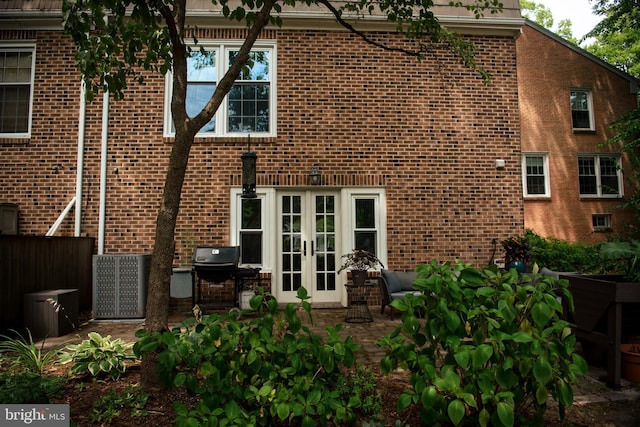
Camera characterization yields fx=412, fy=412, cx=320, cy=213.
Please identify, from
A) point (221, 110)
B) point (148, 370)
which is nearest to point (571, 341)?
point (148, 370)

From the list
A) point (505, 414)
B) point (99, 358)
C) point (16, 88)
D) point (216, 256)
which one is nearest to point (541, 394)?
point (505, 414)

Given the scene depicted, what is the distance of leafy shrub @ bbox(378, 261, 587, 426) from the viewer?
2.07 m

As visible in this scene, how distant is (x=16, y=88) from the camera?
7.29 metres

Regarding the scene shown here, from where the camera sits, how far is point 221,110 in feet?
23.9

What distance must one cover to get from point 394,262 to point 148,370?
5.01 metres

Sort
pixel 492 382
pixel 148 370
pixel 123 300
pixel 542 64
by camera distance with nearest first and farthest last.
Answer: pixel 492 382
pixel 148 370
pixel 123 300
pixel 542 64

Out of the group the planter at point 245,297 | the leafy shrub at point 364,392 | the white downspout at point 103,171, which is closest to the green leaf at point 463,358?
the leafy shrub at point 364,392

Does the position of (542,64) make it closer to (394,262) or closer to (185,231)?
(394,262)

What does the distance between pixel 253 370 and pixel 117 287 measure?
4.60 metres

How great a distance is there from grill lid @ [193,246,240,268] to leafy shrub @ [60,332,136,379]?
2843mm

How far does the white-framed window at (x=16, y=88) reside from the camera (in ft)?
23.7

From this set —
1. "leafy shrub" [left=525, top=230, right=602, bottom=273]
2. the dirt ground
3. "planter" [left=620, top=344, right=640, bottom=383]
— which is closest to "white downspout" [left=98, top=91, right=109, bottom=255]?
the dirt ground

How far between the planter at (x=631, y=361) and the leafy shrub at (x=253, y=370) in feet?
8.70

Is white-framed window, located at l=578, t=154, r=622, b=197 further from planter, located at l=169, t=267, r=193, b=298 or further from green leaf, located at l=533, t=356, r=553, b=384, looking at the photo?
green leaf, located at l=533, t=356, r=553, b=384
